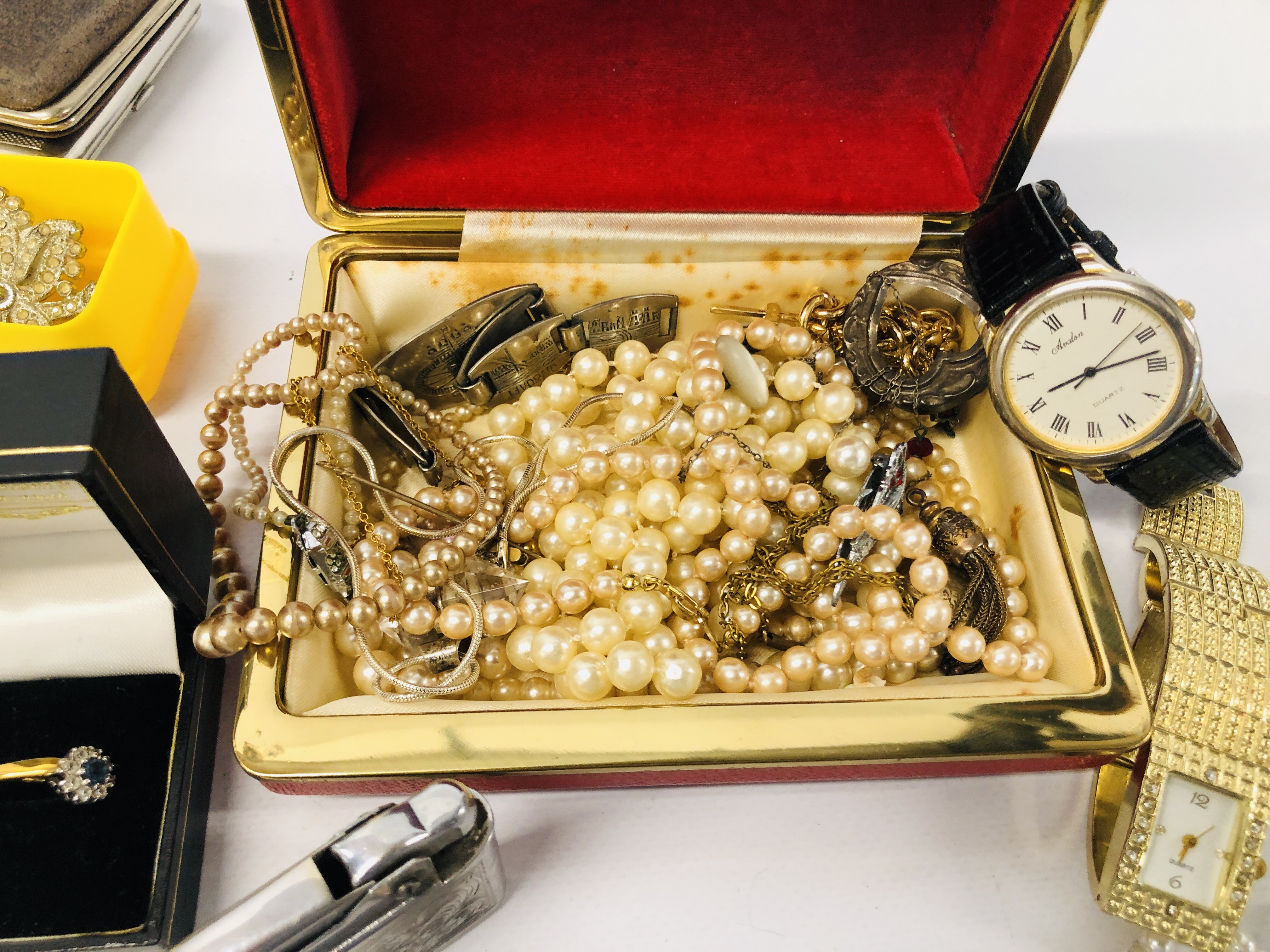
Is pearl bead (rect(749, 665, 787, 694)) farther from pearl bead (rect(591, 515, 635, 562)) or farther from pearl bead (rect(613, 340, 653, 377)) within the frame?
pearl bead (rect(613, 340, 653, 377))

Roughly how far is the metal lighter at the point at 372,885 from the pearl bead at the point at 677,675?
151 millimetres


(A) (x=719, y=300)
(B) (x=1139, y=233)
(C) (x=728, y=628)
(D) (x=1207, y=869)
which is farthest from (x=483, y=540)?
(B) (x=1139, y=233)

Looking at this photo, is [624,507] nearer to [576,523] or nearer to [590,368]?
[576,523]

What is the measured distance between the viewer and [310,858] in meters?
0.49

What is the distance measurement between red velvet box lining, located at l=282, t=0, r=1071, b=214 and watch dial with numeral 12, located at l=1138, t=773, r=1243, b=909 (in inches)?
22.1

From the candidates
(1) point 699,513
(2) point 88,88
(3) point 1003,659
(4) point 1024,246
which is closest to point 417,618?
(1) point 699,513


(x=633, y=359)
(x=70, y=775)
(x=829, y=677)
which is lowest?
(x=70, y=775)

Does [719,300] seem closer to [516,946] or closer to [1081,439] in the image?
[1081,439]

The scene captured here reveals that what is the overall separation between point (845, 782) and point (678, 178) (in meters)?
0.59

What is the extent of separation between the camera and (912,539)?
697 millimetres

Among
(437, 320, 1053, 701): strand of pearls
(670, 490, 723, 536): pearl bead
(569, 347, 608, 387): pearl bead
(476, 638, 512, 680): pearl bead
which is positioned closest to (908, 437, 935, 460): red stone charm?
(437, 320, 1053, 701): strand of pearls

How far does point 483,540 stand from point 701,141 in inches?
18.1

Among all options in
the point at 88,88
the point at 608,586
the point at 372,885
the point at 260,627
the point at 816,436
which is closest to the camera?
the point at 372,885

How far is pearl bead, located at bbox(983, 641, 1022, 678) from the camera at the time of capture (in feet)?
2.10
